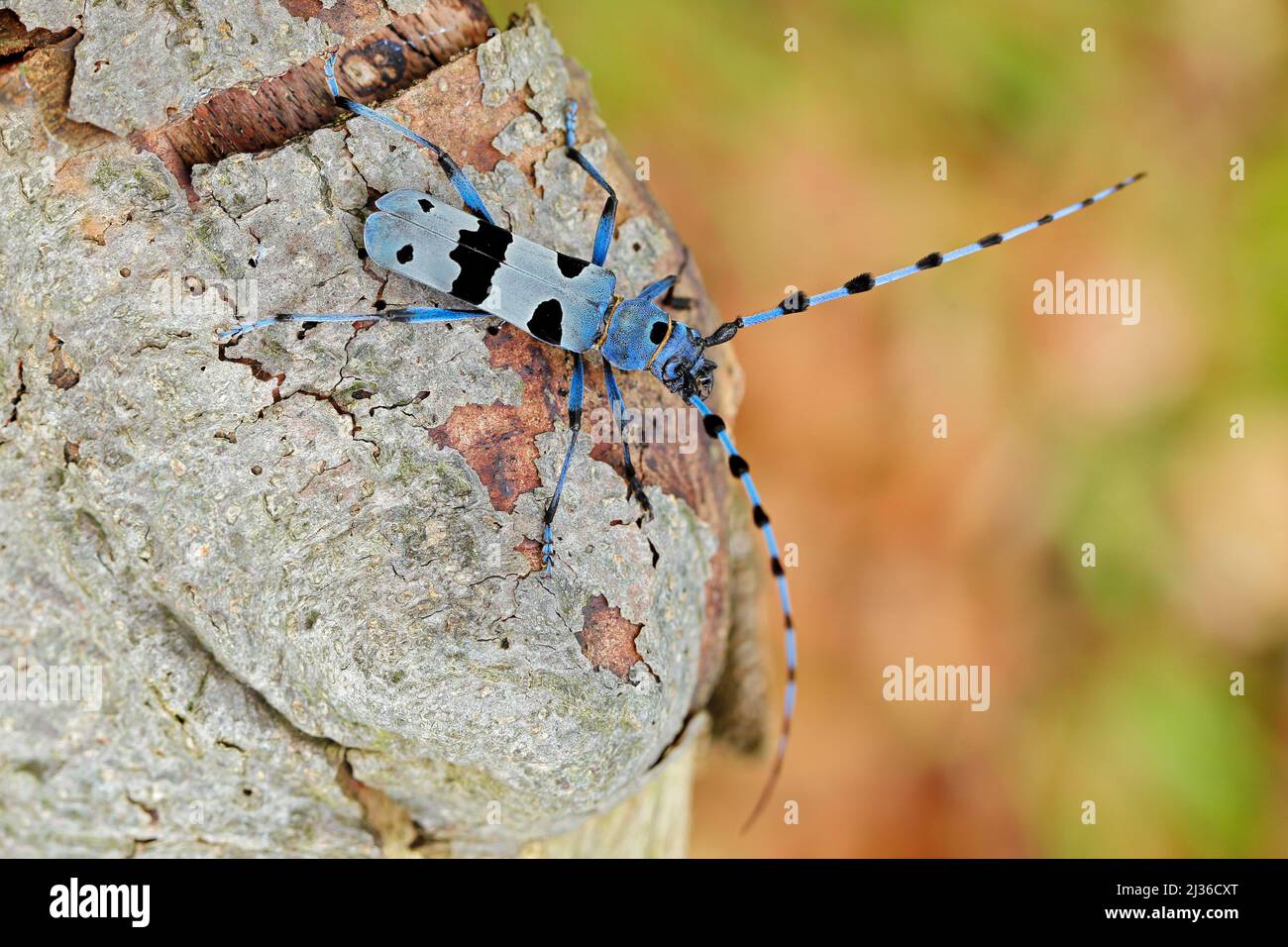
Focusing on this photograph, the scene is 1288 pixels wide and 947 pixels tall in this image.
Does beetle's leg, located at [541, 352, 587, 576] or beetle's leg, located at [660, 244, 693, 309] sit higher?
beetle's leg, located at [660, 244, 693, 309]

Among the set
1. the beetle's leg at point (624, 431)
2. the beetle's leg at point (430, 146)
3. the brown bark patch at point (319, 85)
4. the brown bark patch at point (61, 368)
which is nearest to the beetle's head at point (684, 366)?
the beetle's leg at point (624, 431)

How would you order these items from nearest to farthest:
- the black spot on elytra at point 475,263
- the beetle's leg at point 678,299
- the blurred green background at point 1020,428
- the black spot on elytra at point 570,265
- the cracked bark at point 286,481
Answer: the cracked bark at point 286,481 → the black spot on elytra at point 475,263 → the black spot on elytra at point 570,265 → the beetle's leg at point 678,299 → the blurred green background at point 1020,428

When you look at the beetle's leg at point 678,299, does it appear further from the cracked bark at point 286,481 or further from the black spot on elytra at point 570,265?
the cracked bark at point 286,481

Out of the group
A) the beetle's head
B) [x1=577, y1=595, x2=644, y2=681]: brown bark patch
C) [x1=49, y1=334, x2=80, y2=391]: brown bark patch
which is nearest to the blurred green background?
the beetle's head

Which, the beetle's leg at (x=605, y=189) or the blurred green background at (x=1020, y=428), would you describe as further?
the blurred green background at (x=1020, y=428)

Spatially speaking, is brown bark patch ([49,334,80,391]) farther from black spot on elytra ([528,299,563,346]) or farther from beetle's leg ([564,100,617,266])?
beetle's leg ([564,100,617,266])
